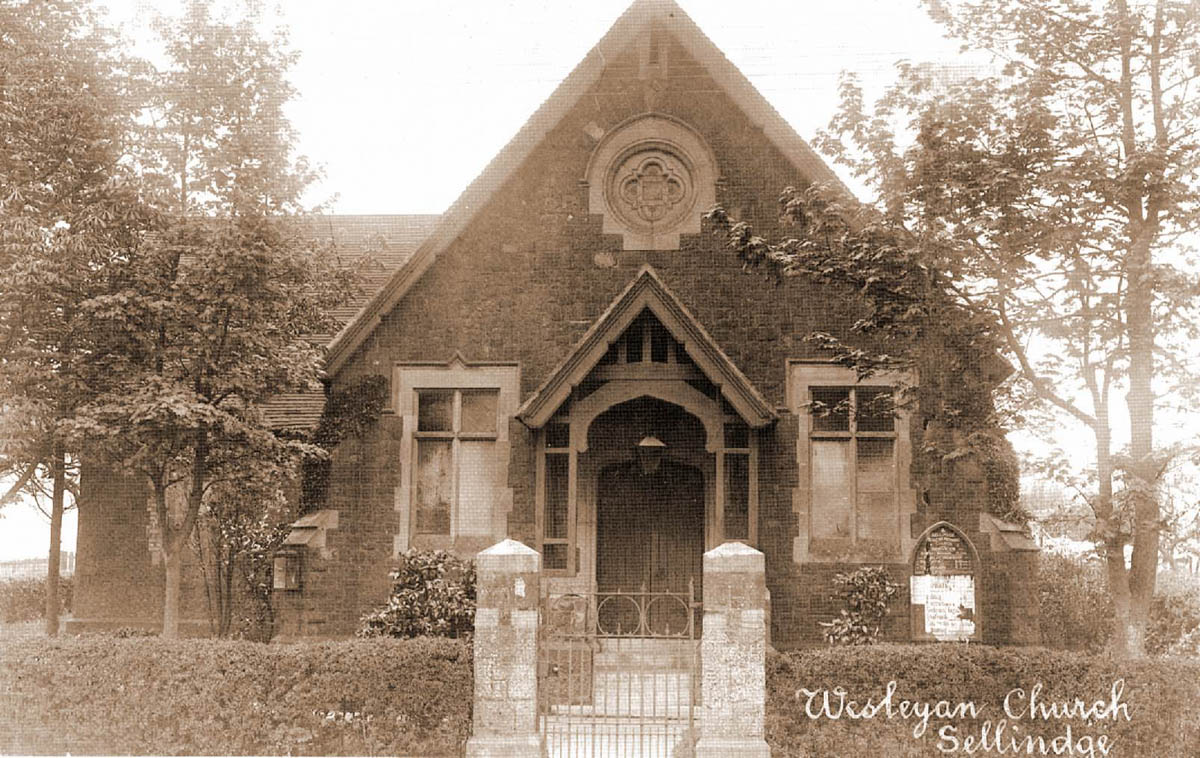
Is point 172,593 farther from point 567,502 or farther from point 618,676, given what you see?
point 618,676

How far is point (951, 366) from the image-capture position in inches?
455

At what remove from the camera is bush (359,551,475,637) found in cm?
1348

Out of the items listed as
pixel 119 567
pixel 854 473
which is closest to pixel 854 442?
pixel 854 473

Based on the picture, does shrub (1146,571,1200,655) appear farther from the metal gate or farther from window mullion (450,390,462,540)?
window mullion (450,390,462,540)

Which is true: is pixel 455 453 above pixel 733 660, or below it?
above

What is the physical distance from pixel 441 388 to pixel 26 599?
594 inches

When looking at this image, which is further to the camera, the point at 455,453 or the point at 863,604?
the point at 455,453

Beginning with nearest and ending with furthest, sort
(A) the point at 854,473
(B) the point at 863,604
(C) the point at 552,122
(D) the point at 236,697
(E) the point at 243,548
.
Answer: (D) the point at 236,697 < (B) the point at 863,604 < (A) the point at 854,473 < (C) the point at 552,122 < (E) the point at 243,548

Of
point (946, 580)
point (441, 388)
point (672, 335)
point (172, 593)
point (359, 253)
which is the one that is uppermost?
point (359, 253)

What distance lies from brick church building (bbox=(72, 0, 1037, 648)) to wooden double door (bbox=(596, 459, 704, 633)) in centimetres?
3

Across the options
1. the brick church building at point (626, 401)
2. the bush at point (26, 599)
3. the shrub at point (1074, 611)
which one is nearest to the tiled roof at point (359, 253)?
the brick church building at point (626, 401)

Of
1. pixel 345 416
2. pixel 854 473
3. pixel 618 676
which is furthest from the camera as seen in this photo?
pixel 345 416

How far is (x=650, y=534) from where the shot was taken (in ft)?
50.9

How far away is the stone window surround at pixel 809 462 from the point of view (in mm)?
14711
